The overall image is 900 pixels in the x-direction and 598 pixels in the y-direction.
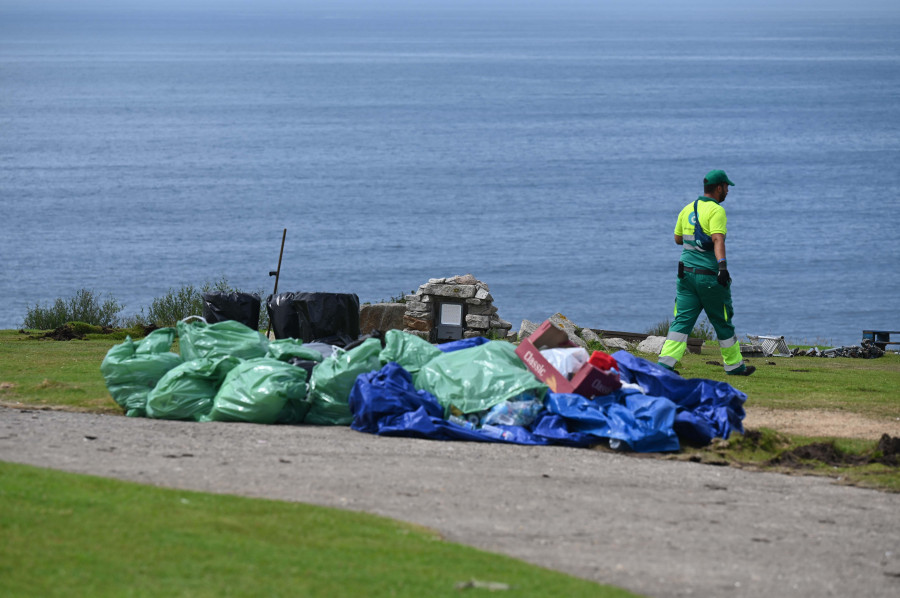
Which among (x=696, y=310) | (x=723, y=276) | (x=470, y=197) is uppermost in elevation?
(x=470, y=197)

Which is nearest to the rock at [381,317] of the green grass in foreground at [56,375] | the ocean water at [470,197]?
the green grass in foreground at [56,375]

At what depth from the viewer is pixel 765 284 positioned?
64875mm

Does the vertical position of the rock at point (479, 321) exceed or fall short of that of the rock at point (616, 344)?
it exceeds it

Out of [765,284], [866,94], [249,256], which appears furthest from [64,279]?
[866,94]

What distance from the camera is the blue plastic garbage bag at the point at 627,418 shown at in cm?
1015

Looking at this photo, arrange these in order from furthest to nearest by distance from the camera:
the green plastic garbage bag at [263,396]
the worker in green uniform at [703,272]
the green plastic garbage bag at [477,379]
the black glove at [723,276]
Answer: the worker in green uniform at [703,272] → the black glove at [723,276] → the green plastic garbage bag at [263,396] → the green plastic garbage bag at [477,379]

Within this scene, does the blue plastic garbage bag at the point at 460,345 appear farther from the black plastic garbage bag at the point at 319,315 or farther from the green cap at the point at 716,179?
the green cap at the point at 716,179

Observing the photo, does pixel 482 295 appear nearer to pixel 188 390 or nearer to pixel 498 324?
pixel 498 324

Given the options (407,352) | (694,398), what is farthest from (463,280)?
(694,398)

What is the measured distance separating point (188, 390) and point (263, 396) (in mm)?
816

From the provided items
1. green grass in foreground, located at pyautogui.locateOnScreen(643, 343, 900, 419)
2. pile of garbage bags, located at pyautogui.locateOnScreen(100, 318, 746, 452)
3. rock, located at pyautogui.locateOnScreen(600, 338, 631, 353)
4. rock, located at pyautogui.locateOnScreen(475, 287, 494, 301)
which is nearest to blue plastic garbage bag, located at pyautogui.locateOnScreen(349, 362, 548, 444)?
pile of garbage bags, located at pyautogui.locateOnScreen(100, 318, 746, 452)

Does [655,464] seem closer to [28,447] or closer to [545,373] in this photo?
[545,373]

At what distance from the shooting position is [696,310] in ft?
45.7

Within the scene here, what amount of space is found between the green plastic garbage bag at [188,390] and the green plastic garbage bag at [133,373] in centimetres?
15
